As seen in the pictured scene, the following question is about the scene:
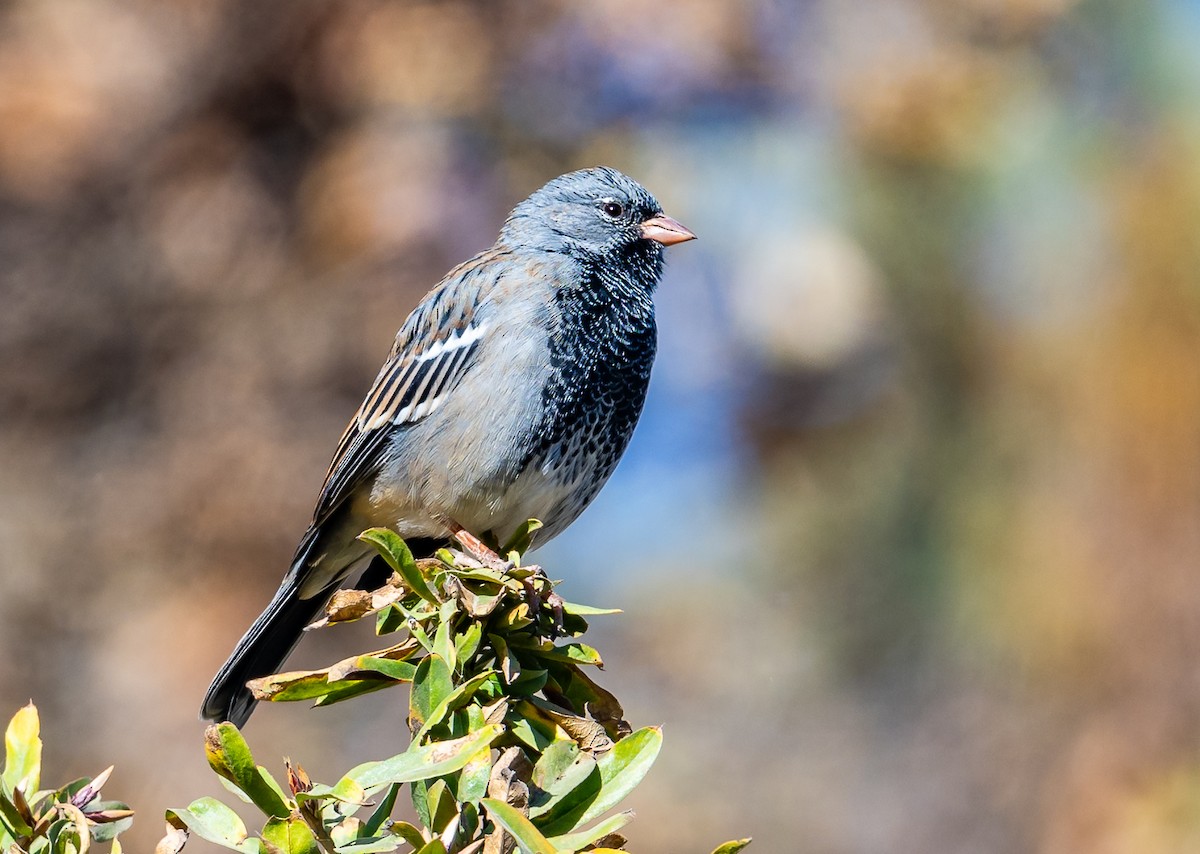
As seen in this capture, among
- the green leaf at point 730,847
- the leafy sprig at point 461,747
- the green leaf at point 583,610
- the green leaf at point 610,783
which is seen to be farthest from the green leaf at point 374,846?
the green leaf at point 583,610

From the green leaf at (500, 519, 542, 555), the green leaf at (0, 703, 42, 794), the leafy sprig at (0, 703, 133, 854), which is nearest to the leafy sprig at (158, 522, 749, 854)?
the leafy sprig at (0, 703, 133, 854)

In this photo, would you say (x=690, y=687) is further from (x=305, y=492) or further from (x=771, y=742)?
(x=305, y=492)

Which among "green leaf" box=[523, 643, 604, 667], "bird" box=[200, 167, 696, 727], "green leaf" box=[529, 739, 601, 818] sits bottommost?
"green leaf" box=[529, 739, 601, 818]

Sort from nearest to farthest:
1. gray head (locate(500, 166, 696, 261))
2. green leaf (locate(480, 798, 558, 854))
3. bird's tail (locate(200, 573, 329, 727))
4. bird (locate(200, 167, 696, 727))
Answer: green leaf (locate(480, 798, 558, 854)), bird's tail (locate(200, 573, 329, 727)), bird (locate(200, 167, 696, 727)), gray head (locate(500, 166, 696, 261))

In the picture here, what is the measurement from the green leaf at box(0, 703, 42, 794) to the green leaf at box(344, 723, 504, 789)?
53 centimetres

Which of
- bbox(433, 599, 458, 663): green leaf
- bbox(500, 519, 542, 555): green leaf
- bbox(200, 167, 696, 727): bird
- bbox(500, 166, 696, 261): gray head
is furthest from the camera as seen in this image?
bbox(500, 166, 696, 261): gray head

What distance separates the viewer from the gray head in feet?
14.0

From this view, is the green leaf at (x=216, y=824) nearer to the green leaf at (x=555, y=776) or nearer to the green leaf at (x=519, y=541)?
the green leaf at (x=555, y=776)

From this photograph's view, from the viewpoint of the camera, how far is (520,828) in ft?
5.34

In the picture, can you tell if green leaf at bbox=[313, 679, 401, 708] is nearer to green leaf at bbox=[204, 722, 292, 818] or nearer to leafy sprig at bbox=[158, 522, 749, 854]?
leafy sprig at bbox=[158, 522, 749, 854]

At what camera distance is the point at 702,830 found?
7.11 metres

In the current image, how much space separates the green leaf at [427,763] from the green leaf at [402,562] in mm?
389

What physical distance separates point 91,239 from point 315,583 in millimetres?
3609

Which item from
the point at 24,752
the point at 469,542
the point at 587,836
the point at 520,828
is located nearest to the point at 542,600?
the point at 587,836
